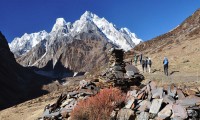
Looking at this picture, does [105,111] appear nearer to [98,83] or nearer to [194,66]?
[98,83]

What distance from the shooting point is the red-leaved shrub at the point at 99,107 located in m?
19.0

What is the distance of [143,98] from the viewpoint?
2000 cm

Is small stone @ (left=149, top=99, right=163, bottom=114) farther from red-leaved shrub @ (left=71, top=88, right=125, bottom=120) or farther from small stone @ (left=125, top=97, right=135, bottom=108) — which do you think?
red-leaved shrub @ (left=71, top=88, right=125, bottom=120)

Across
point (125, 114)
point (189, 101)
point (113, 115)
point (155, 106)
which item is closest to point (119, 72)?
point (113, 115)

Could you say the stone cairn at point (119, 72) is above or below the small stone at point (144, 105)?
above

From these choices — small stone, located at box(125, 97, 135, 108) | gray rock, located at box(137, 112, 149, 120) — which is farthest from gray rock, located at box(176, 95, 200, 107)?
small stone, located at box(125, 97, 135, 108)

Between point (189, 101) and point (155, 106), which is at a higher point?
point (189, 101)

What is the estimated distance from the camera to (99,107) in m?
19.4

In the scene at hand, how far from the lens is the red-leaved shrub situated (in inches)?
748

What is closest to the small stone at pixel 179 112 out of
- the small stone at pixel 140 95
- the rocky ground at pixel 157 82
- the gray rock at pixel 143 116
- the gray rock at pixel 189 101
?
the gray rock at pixel 189 101

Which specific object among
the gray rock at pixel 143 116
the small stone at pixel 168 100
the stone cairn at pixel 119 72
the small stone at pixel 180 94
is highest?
the stone cairn at pixel 119 72

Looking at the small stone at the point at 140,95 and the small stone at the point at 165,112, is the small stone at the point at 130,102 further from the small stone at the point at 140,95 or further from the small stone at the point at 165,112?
the small stone at the point at 165,112

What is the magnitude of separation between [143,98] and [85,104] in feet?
10.2

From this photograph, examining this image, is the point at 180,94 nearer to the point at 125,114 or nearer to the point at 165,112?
the point at 165,112
